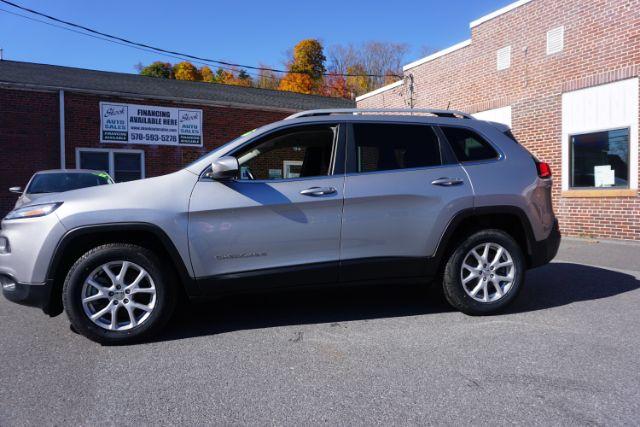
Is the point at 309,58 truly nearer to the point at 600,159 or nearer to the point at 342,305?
the point at 600,159

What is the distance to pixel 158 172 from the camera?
1639 cm

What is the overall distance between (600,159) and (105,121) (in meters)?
14.1

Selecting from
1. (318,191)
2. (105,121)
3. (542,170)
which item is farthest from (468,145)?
(105,121)

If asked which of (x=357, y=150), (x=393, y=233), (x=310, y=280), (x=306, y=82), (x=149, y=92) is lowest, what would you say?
(x=310, y=280)

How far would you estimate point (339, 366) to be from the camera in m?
3.26

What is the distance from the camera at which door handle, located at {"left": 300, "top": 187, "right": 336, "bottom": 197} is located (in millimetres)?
3942

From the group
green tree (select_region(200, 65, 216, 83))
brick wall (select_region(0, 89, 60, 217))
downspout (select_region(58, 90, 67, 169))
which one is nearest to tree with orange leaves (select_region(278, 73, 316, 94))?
green tree (select_region(200, 65, 216, 83))

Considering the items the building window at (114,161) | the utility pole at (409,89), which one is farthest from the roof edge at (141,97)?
the utility pole at (409,89)

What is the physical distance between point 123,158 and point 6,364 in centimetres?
1352

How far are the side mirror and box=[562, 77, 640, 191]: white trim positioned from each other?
8621 mm

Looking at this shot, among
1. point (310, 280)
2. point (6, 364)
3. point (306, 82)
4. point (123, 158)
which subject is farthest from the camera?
point (306, 82)

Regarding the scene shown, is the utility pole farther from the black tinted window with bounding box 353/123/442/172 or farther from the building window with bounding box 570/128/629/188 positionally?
the black tinted window with bounding box 353/123/442/172

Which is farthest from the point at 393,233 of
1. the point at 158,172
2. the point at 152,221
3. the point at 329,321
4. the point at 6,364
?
the point at 158,172

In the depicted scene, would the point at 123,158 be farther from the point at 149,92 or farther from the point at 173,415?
the point at 173,415
